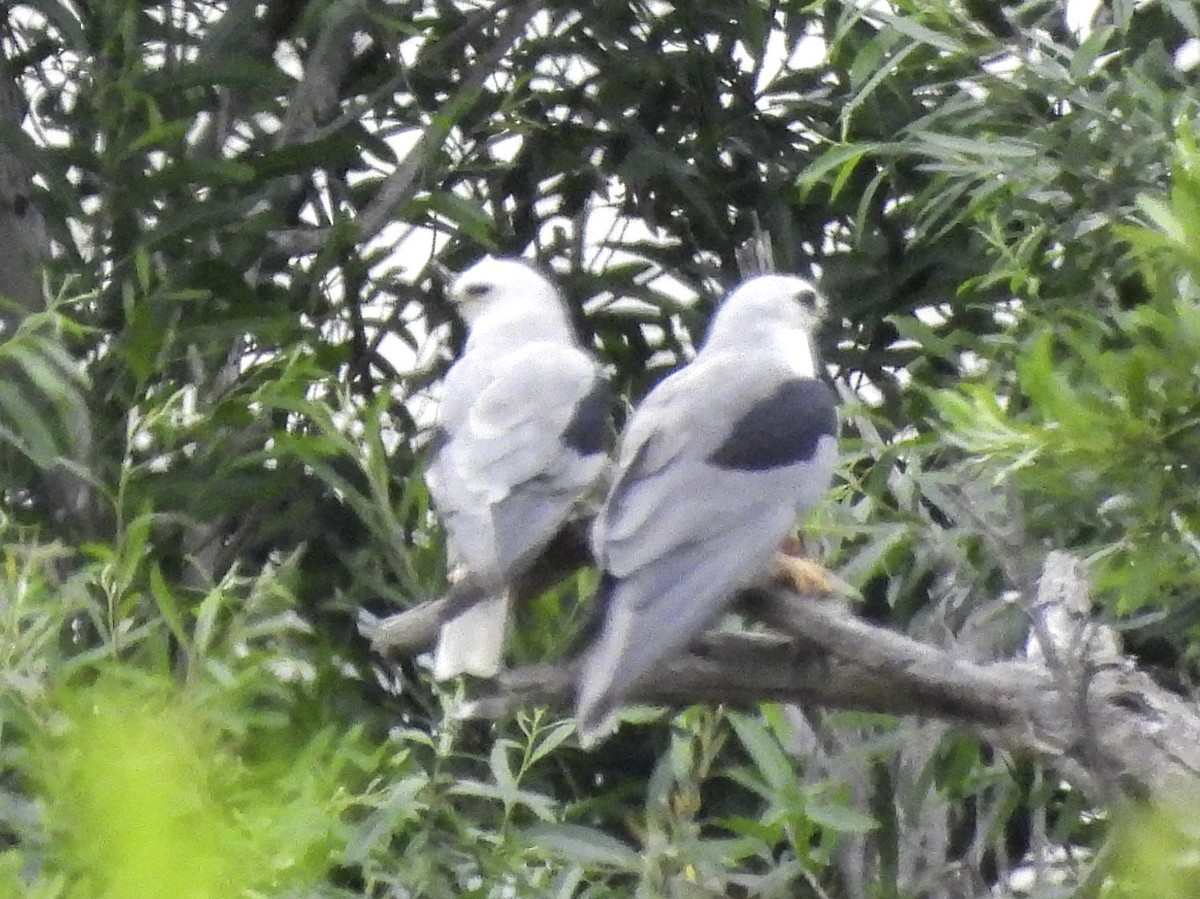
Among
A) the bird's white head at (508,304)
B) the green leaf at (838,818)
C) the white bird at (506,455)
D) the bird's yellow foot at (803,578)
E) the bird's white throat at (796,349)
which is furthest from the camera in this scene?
the bird's white head at (508,304)

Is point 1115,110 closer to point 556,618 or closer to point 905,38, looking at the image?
point 905,38

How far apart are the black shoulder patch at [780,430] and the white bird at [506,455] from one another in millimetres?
213

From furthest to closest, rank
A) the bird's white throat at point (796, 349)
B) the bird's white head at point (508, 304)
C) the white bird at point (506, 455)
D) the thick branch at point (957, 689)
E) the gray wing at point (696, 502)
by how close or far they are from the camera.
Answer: the bird's white head at point (508, 304)
the bird's white throat at point (796, 349)
the white bird at point (506, 455)
the gray wing at point (696, 502)
the thick branch at point (957, 689)

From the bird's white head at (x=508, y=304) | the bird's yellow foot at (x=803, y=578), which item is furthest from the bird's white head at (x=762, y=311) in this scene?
the bird's yellow foot at (x=803, y=578)

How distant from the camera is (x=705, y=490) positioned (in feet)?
7.24

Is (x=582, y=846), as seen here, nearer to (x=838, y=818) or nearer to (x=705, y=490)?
(x=838, y=818)

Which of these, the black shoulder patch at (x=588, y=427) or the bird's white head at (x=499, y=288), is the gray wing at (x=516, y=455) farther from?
the bird's white head at (x=499, y=288)

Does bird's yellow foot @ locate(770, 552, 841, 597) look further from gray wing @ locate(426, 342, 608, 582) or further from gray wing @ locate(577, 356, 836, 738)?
gray wing @ locate(426, 342, 608, 582)

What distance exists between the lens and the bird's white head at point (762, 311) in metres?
2.59

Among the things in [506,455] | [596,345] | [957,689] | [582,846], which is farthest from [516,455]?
[596,345]

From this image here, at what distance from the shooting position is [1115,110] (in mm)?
2447

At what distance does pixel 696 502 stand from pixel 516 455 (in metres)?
0.34

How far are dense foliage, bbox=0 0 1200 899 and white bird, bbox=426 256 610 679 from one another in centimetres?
18

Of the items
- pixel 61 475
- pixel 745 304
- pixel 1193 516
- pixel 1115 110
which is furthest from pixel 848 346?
pixel 1193 516
